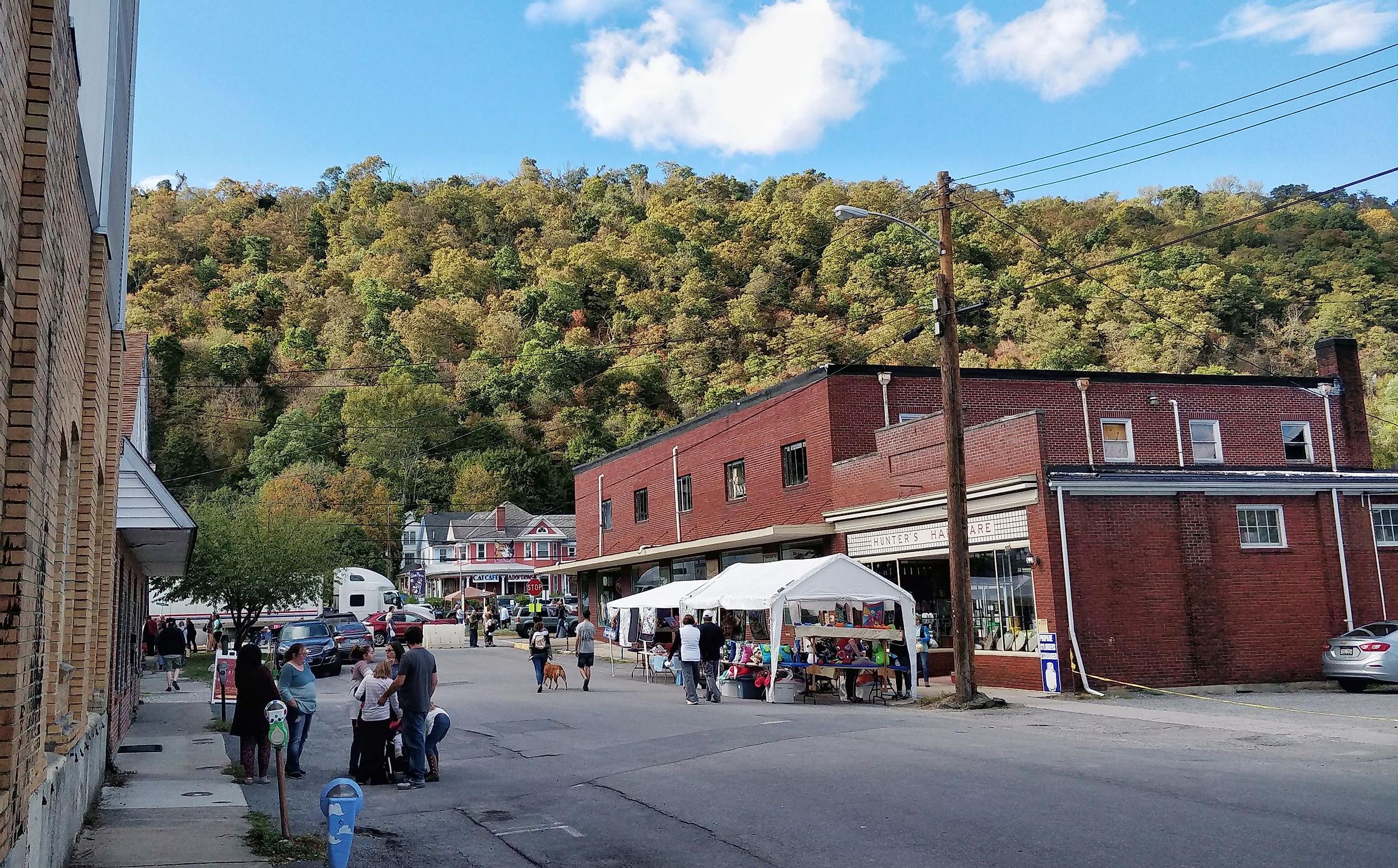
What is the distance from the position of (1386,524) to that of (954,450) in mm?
11392

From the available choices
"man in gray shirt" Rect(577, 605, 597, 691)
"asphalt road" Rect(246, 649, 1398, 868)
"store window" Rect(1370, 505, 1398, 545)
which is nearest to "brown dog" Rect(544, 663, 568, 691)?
"man in gray shirt" Rect(577, 605, 597, 691)

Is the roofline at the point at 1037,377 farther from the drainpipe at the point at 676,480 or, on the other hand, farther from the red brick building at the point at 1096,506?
the drainpipe at the point at 676,480

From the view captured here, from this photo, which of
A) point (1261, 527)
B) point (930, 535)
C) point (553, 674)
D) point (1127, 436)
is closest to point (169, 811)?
point (553, 674)

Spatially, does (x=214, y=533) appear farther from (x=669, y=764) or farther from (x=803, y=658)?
(x=669, y=764)

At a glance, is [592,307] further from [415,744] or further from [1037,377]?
[415,744]

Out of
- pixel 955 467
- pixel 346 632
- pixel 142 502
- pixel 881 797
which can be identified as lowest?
pixel 881 797

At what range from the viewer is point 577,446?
288 feet

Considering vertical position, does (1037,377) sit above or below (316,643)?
above

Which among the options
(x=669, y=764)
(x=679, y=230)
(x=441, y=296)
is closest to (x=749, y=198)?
(x=679, y=230)

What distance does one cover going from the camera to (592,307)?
10412cm

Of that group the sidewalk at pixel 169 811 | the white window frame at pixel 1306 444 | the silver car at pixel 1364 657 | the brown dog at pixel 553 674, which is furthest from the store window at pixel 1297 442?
the sidewalk at pixel 169 811

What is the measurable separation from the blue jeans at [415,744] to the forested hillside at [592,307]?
41.3 metres

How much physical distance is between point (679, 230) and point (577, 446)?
24.1m

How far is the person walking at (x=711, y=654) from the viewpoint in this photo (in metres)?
21.2
